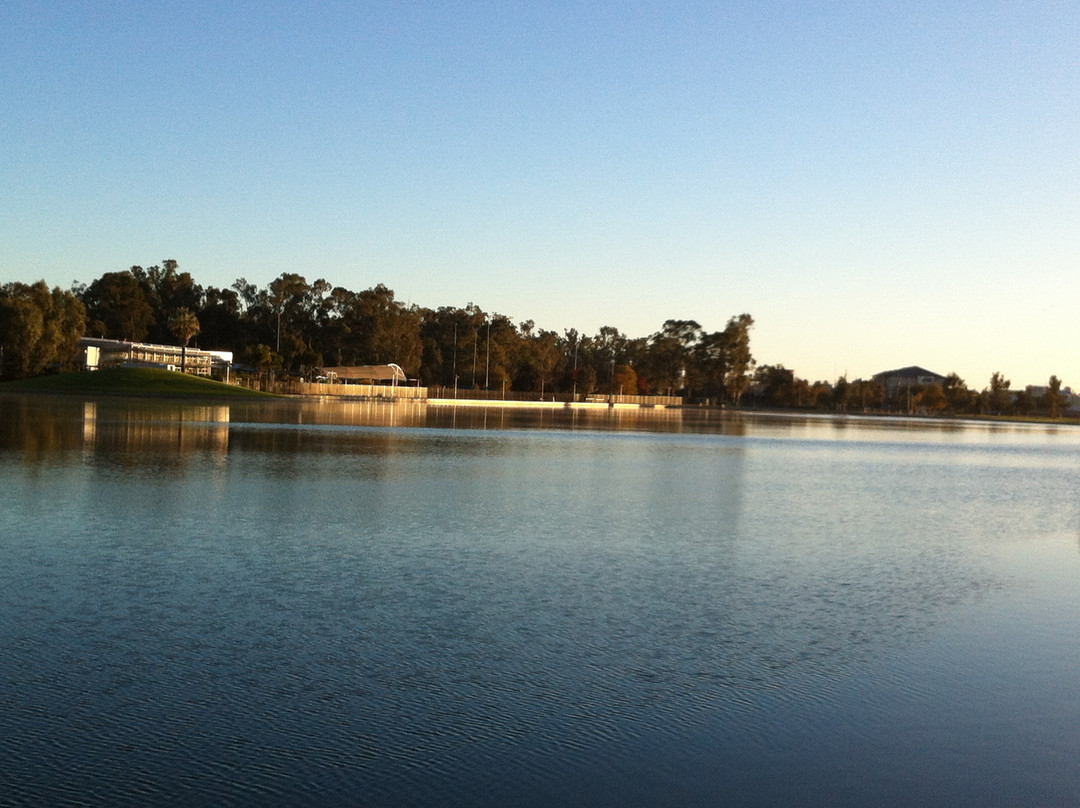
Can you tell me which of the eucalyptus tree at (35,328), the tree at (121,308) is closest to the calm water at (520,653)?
the eucalyptus tree at (35,328)

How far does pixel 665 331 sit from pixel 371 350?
65.2 m

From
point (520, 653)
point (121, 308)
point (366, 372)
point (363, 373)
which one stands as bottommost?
point (520, 653)

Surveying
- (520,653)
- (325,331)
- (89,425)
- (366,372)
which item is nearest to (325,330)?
(325,331)

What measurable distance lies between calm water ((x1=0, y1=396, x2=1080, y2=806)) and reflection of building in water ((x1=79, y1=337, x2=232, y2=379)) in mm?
99574

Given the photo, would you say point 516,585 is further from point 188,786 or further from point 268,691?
point 188,786

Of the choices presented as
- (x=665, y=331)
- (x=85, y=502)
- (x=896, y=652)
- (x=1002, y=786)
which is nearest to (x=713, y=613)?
(x=896, y=652)

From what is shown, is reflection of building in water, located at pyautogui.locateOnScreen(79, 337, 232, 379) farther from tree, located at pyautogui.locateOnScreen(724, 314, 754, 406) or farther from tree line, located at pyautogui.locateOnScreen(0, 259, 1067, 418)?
tree, located at pyautogui.locateOnScreen(724, 314, 754, 406)

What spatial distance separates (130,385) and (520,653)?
90.4 metres

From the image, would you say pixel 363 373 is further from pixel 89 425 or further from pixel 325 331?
pixel 89 425

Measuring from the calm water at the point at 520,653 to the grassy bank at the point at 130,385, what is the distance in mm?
72651

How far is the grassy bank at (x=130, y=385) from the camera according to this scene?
285 ft

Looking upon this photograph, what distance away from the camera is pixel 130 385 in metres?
91.7

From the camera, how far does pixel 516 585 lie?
1095 cm

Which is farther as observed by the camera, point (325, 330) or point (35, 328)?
point (325, 330)
